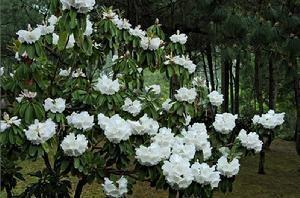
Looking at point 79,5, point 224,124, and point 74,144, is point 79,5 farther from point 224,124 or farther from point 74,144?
point 224,124

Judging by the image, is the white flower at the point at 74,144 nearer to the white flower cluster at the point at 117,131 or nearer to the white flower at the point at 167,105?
the white flower cluster at the point at 117,131

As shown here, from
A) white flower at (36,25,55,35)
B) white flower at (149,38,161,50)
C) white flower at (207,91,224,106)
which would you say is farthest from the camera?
white flower at (207,91,224,106)

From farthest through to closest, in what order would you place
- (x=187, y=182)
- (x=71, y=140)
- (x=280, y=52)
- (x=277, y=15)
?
1. (x=280, y=52)
2. (x=277, y=15)
3. (x=71, y=140)
4. (x=187, y=182)

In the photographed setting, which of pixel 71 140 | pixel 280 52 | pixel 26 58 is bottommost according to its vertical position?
pixel 71 140

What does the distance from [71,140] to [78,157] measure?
4.1 inches

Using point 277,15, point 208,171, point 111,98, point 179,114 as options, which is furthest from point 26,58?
point 277,15

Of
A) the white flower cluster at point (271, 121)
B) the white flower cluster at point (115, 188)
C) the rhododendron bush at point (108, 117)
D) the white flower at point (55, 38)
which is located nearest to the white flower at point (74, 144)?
the rhododendron bush at point (108, 117)

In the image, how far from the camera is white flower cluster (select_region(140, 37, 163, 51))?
3039 mm

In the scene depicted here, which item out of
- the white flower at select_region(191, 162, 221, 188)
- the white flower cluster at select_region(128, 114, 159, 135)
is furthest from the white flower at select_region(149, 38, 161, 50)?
the white flower at select_region(191, 162, 221, 188)

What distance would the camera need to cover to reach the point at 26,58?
2.59 metres

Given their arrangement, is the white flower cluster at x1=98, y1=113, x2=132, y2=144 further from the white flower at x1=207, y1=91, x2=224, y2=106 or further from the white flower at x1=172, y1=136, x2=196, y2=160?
the white flower at x1=207, y1=91, x2=224, y2=106

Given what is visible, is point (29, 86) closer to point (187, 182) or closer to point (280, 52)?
point (187, 182)

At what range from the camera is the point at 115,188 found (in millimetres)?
2520

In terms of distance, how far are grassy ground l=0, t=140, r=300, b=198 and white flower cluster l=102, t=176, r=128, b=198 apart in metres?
3.22
